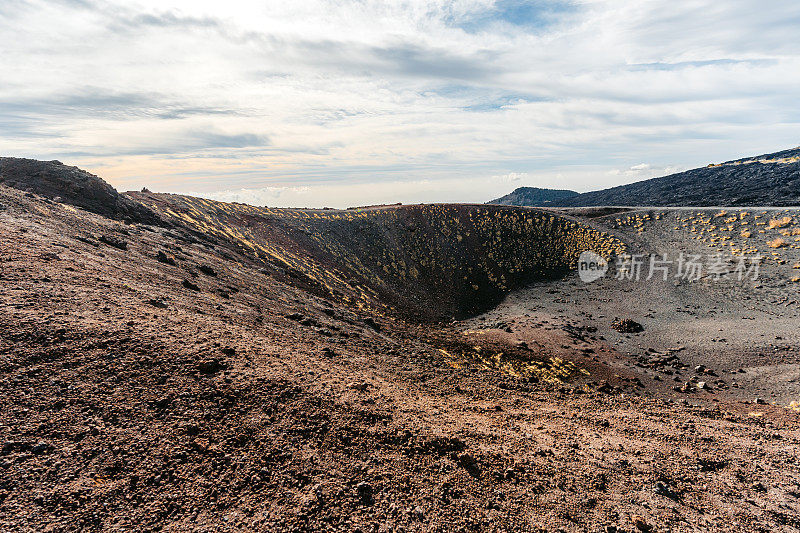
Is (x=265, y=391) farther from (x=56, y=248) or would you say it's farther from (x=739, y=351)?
(x=739, y=351)

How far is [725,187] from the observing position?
79.9 m

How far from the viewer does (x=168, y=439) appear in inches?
266

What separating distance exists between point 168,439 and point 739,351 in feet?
111

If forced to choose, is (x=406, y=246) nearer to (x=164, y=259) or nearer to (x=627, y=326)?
(x=627, y=326)

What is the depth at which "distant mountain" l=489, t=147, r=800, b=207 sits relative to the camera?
67.7 meters

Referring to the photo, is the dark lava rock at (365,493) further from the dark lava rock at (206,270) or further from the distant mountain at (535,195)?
the distant mountain at (535,195)

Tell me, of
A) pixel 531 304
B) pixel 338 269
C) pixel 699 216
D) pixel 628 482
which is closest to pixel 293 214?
pixel 338 269

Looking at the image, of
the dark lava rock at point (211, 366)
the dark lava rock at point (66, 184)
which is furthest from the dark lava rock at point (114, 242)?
the dark lava rock at point (211, 366)

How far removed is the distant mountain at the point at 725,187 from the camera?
6768cm

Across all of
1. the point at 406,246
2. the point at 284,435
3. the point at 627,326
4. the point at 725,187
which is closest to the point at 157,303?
the point at 284,435

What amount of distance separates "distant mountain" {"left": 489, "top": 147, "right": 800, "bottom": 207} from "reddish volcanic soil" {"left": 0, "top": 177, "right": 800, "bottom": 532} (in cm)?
8044

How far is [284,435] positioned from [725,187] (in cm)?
11336

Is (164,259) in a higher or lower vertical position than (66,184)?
lower

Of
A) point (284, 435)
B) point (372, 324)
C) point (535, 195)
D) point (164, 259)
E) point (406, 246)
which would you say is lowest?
point (372, 324)
